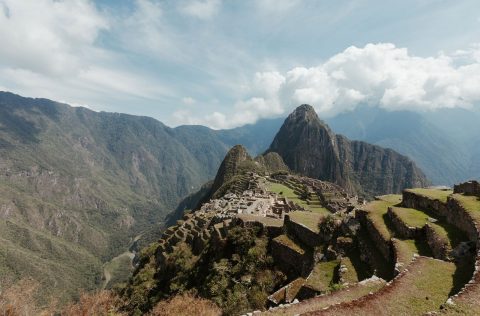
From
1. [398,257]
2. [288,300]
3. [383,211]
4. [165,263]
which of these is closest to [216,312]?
[288,300]

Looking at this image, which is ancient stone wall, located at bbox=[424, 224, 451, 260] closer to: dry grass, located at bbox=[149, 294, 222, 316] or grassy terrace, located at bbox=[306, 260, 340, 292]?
grassy terrace, located at bbox=[306, 260, 340, 292]

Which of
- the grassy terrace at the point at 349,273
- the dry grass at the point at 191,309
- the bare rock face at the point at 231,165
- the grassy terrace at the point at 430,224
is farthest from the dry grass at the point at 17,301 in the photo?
the bare rock face at the point at 231,165

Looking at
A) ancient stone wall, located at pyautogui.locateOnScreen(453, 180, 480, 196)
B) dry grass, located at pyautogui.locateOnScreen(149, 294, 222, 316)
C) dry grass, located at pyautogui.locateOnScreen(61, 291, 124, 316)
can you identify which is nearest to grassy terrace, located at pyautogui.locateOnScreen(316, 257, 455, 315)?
ancient stone wall, located at pyautogui.locateOnScreen(453, 180, 480, 196)

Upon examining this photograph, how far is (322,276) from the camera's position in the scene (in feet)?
70.4

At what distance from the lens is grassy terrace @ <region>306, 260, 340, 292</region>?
20.1 metres

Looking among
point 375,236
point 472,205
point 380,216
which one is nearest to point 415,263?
point 375,236

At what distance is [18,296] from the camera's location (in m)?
21.2

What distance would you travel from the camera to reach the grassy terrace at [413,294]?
12992 millimetres

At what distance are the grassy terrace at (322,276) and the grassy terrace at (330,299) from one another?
3.12 m

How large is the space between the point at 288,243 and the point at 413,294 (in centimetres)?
1569

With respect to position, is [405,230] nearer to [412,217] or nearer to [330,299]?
[412,217]

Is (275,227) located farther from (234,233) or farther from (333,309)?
(333,309)

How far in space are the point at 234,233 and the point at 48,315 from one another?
17.8 metres

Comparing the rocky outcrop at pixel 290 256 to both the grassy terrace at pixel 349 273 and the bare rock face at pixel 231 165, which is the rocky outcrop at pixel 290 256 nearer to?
the grassy terrace at pixel 349 273
